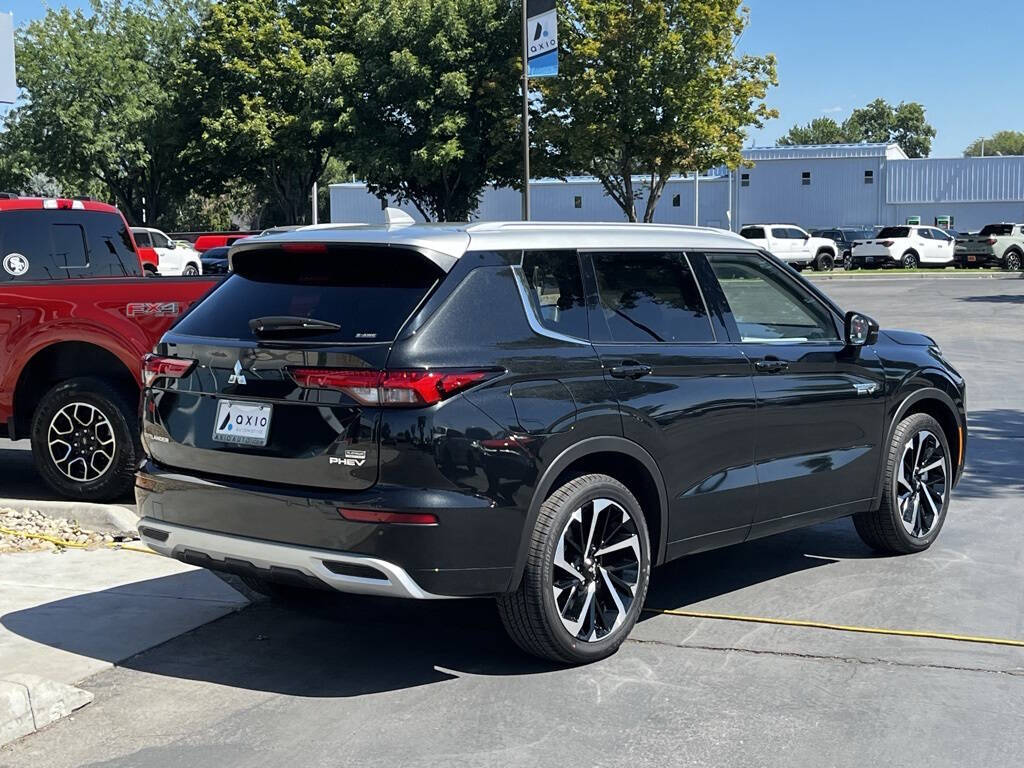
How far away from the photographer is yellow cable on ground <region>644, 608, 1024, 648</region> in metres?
5.24

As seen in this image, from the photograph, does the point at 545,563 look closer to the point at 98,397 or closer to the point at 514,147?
the point at 98,397

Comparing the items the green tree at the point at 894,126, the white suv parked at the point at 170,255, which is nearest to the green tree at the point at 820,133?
the green tree at the point at 894,126

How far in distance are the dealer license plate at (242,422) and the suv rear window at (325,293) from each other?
0.90 ft

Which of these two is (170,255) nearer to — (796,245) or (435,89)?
(435,89)

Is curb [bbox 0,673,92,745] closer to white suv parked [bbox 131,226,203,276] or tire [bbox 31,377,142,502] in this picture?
tire [bbox 31,377,142,502]

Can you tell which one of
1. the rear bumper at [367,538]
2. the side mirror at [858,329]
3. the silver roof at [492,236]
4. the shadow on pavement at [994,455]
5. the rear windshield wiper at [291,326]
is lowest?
the shadow on pavement at [994,455]

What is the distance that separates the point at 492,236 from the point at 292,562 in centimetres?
148

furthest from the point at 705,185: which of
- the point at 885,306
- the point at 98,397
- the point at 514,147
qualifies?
the point at 98,397

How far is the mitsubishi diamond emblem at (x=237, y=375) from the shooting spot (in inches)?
187

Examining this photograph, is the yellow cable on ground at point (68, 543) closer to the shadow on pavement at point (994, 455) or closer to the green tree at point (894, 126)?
the shadow on pavement at point (994, 455)

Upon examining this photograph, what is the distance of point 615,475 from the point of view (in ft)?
16.9

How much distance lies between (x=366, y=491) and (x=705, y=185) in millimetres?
68370

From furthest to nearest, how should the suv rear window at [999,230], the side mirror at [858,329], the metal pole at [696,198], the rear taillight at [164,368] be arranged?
the metal pole at [696,198] < the suv rear window at [999,230] < the side mirror at [858,329] < the rear taillight at [164,368]

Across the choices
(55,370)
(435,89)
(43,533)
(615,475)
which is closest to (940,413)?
(615,475)
